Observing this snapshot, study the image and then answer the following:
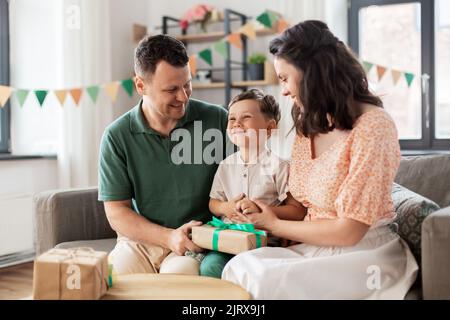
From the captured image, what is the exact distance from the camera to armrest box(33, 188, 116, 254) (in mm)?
2350

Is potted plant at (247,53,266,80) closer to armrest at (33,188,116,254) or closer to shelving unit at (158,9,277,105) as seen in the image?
shelving unit at (158,9,277,105)

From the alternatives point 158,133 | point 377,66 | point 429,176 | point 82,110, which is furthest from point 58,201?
point 377,66

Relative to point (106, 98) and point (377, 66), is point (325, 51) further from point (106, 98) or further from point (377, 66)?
point (106, 98)

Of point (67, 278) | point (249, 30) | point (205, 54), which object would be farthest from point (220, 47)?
point (67, 278)

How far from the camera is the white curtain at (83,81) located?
4.15 m

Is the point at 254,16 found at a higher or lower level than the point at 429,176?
higher

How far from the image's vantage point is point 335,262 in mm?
1561

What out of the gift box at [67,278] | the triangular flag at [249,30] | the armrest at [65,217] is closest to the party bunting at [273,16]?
the triangular flag at [249,30]

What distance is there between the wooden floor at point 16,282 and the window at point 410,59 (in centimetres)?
270

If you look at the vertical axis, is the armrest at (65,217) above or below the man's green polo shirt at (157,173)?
below

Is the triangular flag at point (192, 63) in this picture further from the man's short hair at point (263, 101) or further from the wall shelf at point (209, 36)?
the man's short hair at point (263, 101)

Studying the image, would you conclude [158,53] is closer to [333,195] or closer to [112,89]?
[333,195]

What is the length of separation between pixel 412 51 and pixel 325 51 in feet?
9.33

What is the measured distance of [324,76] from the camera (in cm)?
164
